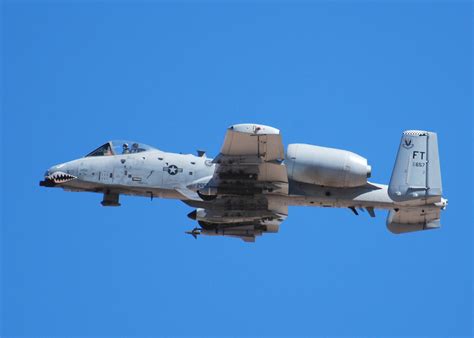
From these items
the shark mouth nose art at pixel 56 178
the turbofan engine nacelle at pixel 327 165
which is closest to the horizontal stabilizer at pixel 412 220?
the turbofan engine nacelle at pixel 327 165

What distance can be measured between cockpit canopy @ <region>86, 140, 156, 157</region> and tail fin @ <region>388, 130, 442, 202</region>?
8.18 metres

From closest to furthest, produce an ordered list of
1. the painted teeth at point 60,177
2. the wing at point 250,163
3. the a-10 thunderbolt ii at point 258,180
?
the wing at point 250,163 → the a-10 thunderbolt ii at point 258,180 → the painted teeth at point 60,177

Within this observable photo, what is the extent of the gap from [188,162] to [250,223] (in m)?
3.01

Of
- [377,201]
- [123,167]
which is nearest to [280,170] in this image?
[377,201]

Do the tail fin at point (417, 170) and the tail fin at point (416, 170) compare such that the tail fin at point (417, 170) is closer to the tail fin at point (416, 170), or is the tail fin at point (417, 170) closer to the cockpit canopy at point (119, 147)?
the tail fin at point (416, 170)

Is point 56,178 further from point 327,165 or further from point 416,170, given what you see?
point 416,170

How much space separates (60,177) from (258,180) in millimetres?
6775

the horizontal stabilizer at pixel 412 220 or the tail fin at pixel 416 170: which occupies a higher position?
the tail fin at pixel 416 170

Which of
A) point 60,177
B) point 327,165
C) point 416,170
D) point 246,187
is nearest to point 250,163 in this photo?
point 246,187

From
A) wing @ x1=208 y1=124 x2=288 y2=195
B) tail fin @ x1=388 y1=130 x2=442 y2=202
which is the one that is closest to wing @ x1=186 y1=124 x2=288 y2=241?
wing @ x1=208 y1=124 x2=288 y2=195

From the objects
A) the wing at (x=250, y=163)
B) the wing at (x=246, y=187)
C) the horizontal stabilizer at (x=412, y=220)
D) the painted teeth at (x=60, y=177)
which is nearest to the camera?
the wing at (x=250, y=163)

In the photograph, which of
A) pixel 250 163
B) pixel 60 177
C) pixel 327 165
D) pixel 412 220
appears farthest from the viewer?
pixel 60 177

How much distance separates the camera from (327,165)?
105 feet

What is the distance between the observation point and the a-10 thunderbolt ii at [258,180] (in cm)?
3188
